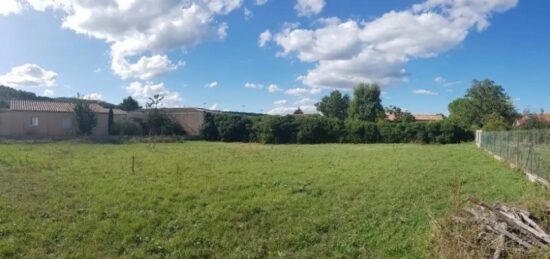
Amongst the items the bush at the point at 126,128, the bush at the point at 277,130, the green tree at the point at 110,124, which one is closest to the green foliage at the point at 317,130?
the bush at the point at 277,130

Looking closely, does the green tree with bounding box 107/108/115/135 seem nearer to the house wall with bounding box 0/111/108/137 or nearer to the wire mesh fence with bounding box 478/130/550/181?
the house wall with bounding box 0/111/108/137

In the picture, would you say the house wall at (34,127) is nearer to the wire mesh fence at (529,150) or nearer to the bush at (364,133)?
the bush at (364,133)

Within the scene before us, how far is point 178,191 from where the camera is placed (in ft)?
27.5

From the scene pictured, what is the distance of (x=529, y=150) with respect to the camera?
11953 millimetres

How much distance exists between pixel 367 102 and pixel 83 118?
109 feet

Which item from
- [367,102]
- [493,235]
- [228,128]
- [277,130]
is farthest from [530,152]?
[367,102]

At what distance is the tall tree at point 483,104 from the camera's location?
50.6 m

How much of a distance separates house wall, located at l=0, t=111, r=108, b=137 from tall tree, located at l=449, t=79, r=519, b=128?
135 feet

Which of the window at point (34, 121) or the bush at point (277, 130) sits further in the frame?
the bush at point (277, 130)

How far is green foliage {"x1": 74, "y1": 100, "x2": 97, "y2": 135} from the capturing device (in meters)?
33.2

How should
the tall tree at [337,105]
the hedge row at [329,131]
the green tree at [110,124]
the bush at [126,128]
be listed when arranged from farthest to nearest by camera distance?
the tall tree at [337,105]
the green tree at [110,124]
the bush at [126,128]
the hedge row at [329,131]

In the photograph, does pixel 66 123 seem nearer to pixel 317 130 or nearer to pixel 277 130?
pixel 277 130

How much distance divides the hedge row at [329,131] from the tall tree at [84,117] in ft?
33.9

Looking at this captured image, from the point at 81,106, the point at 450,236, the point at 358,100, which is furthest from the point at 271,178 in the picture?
the point at 358,100
